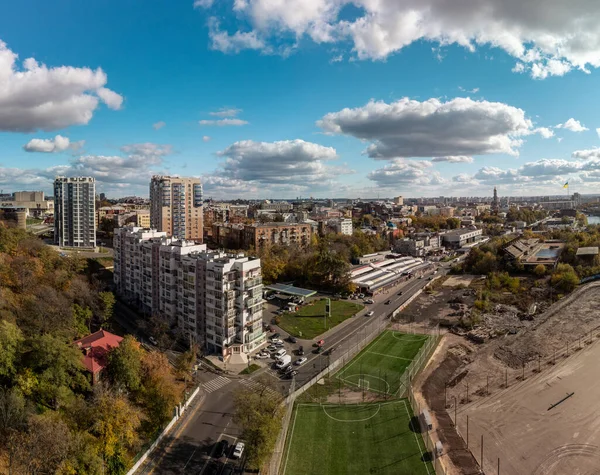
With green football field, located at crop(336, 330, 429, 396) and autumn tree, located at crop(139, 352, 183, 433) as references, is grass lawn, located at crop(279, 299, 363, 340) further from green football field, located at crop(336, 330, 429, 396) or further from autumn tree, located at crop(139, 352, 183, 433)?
autumn tree, located at crop(139, 352, 183, 433)

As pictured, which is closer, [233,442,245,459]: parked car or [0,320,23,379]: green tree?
[233,442,245,459]: parked car

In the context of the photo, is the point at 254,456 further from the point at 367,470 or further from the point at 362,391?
the point at 362,391

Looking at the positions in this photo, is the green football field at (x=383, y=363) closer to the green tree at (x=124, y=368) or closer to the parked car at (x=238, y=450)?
the parked car at (x=238, y=450)

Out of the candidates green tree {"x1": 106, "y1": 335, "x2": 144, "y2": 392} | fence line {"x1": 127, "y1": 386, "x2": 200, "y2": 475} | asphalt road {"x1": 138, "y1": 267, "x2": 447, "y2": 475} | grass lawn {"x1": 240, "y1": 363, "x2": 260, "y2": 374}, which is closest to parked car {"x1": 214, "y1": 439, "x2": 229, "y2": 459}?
asphalt road {"x1": 138, "y1": 267, "x2": 447, "y2": 475}

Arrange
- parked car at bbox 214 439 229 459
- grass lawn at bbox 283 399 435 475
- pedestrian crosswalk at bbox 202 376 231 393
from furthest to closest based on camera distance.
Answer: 1. pedestrian crosswalk at bbox 202 376 231 393
2. parked car at bbox 214 439 229 459
3. grass lawn at bbox 283 399 435 475

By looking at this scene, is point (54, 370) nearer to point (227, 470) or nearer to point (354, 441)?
point (227, 470)

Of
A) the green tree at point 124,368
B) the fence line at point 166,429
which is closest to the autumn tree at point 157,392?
the fence line at point 166,429

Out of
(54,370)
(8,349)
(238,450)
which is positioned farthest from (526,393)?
(8,349)
